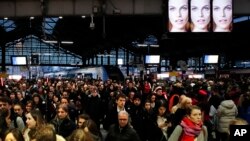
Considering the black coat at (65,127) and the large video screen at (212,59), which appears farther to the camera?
the large video screen at (212,59)

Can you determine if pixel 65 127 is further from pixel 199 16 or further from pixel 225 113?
pixel 199 16

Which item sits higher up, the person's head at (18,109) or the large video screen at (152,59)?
the large video screen at (152,59)

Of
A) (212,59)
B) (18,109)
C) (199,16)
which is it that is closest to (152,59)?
(212,59)

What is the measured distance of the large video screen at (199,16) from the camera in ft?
54.1

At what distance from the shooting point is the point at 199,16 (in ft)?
55.2

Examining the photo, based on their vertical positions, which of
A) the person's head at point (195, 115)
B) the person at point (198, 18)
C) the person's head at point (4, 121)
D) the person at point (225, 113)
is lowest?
the person at point (225, 113)

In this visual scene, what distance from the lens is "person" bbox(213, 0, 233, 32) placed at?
1689 cm

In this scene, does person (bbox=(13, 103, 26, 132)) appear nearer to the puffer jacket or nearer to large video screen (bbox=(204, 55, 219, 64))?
the puffer jacket

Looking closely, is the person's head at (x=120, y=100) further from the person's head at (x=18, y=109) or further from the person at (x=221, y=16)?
the person at (x=221, y=16)

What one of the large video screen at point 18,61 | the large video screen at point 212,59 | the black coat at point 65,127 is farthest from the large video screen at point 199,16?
the large video screen at point 18,61

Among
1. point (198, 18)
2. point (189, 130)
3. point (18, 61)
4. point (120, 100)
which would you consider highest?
point (198, 18)

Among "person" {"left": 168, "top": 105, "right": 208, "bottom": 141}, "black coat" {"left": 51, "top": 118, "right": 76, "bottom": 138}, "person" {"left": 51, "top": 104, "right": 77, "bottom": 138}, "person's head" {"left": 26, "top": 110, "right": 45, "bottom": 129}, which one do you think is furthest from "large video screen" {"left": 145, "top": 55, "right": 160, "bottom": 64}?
"person" {"left": 168, "top": 105, "right": 208, "bottom": 141}

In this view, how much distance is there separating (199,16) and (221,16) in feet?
2.75

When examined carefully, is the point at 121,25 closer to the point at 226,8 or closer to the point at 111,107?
the point at 226,8
